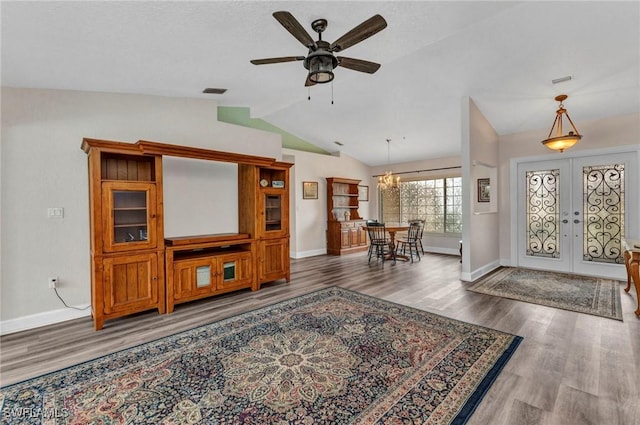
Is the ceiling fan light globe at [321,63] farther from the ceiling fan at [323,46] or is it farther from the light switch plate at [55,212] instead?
the light switch plate at [55,212]

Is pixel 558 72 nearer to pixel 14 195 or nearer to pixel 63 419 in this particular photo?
pixel 63 419

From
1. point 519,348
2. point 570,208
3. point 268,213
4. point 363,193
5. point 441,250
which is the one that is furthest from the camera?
point 363,193

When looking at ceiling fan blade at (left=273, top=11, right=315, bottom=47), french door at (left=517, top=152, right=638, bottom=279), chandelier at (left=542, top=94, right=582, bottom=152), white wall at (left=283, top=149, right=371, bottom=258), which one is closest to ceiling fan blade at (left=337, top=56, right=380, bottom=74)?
ceiling fan blade at (left=273, top=11, right=315, bottom=47)

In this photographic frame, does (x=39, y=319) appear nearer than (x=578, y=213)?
Yes

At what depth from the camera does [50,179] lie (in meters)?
3.23

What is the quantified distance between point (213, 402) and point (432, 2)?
12.0ft

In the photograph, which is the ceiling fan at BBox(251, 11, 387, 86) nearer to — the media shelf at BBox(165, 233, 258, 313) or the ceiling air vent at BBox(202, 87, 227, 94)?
the ceiling air vent at BBox(202, 87, 227, 94)

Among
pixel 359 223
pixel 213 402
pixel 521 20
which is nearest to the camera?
pixel 213 402

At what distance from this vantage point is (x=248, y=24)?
259cm

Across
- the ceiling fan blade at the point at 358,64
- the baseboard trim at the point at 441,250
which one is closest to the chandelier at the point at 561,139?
the ceiling fan blade at the point at 358,64

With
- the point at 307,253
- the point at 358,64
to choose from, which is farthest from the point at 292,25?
the point at 307,253

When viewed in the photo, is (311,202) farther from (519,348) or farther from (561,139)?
(519,348)

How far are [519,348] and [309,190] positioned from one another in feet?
17.8

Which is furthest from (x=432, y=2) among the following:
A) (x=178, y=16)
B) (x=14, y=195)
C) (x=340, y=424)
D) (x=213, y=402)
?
(x=14, y=195)
